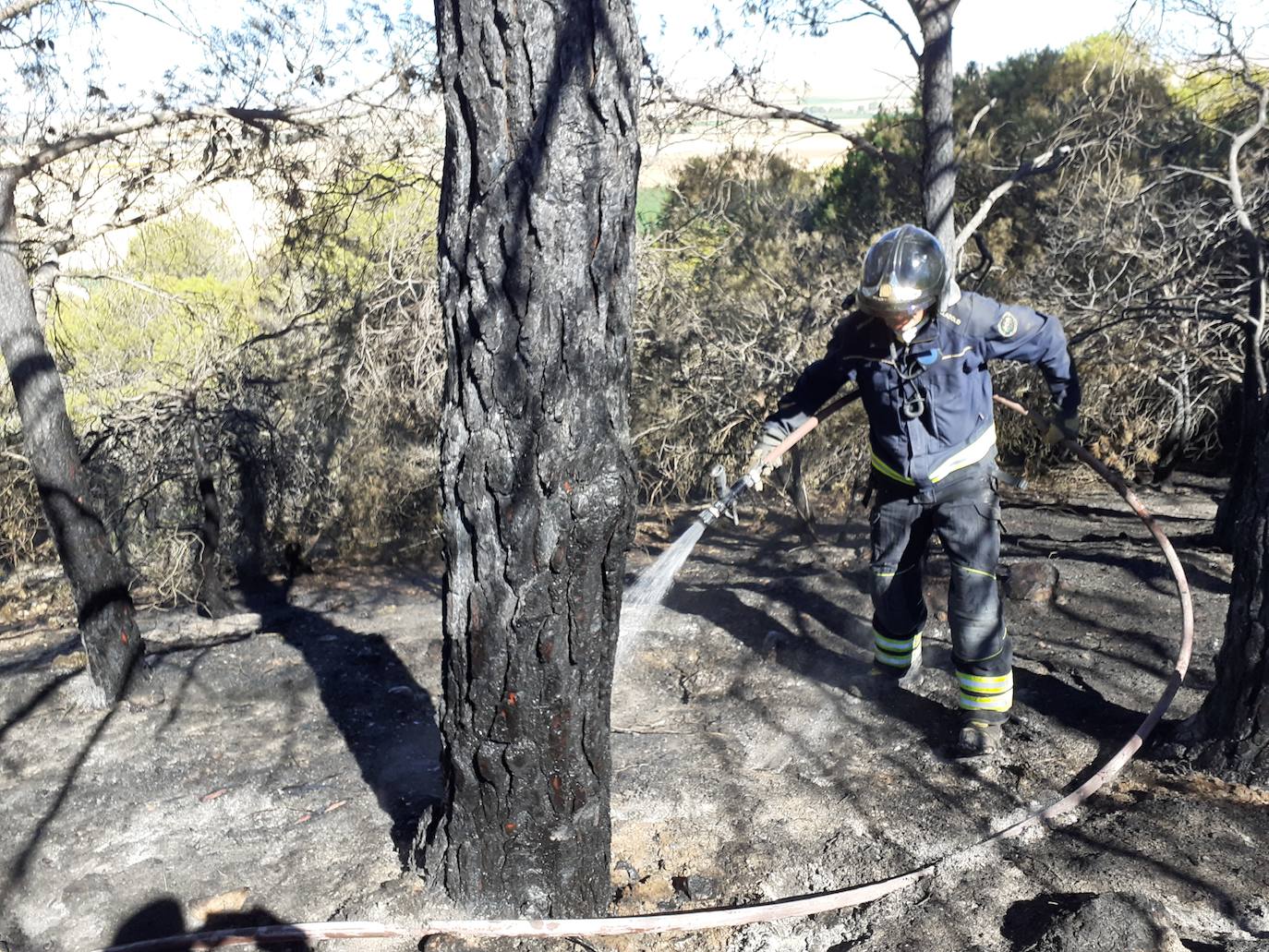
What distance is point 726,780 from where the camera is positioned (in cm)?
404

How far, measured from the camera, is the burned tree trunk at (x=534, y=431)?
2617mm

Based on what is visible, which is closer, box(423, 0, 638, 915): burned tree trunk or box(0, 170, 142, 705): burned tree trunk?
box(423, 0, 638, 915): burned tree trunk

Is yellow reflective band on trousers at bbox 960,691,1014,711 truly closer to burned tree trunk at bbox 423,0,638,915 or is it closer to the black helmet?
the black helmet

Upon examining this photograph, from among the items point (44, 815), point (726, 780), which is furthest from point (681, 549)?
point (44, 815)

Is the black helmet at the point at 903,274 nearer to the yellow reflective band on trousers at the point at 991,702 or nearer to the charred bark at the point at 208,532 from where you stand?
the yellow reflective band on trousers at the point at 991,702

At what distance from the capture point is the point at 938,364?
13.3 feet

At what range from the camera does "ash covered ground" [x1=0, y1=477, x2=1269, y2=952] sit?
324cm

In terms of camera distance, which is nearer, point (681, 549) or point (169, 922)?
point (169, 922)

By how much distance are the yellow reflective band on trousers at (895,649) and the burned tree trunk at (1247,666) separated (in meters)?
1.17

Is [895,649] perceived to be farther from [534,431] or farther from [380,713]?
[534,431]

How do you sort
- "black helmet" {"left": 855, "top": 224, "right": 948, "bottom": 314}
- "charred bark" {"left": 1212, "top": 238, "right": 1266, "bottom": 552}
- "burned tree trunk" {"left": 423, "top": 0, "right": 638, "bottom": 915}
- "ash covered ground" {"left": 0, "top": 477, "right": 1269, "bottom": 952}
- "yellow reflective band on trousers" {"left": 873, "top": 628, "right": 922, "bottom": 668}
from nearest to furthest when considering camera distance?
"burned tree trunk" {"left": 423, "top": 0, "right": 638, "bottom": 915}, "ash covered ground" {"left": 0, "top": 477, "right": 1269, "bottom": 952}, "black helmet" {"left": 855, "top": 224, "right": 948, "bottom": 314}, "yellow reflective band on trousers" {"left": 873, "top": 628, "right": 922, "bottom": 668}, "charred bark" {"left": 1212, "top": 238, "right": 1266, "bottom": 552}

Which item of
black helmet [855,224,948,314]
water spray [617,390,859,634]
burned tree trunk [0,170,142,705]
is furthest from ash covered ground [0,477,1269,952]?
black helmet [855,224,948,314]

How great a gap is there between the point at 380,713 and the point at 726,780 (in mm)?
1658

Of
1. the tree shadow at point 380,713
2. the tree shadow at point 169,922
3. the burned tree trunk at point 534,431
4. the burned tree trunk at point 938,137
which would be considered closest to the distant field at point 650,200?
the burned tree trunk at point 938,137
